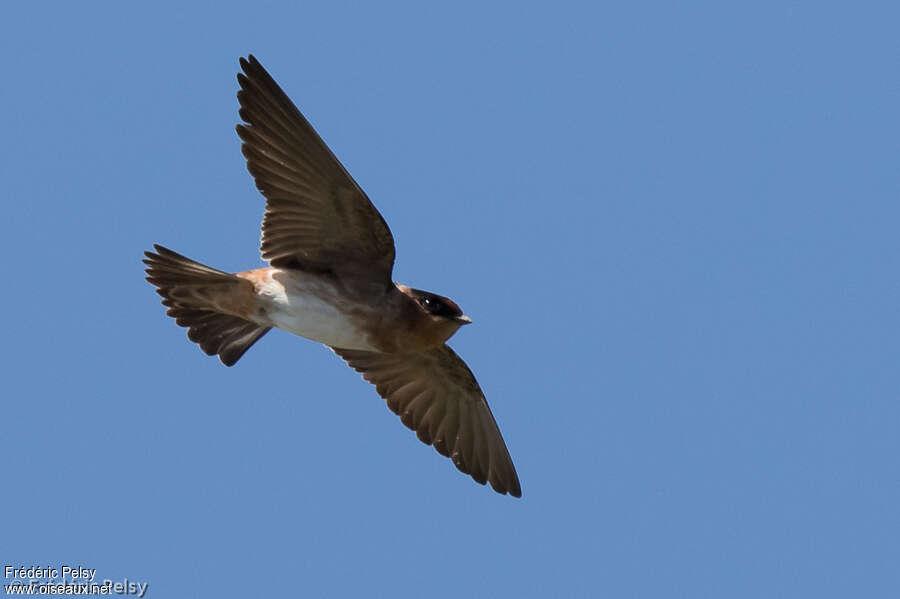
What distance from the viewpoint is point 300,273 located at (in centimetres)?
1002

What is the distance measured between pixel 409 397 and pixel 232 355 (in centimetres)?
166

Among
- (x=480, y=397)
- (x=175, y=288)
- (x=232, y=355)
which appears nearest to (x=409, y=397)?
(x=480, y=397)

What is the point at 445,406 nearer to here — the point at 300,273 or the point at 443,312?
the point at 443,312

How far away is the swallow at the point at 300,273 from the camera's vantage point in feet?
31.3

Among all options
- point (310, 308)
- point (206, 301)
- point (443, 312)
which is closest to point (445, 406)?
point (443, 312)

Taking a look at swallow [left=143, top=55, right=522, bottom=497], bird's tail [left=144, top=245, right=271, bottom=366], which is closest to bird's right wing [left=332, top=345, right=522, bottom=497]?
bird's tail [left=144, top=245, right=271, bottom=366]

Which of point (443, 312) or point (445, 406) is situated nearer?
point (443, 312)

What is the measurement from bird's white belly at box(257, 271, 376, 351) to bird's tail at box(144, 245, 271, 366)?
0.54 ft

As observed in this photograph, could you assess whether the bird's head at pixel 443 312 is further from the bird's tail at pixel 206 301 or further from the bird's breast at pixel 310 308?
the bird's tail at pixel 206 301

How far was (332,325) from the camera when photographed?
9.96 m

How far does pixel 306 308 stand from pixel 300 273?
10.4 inches

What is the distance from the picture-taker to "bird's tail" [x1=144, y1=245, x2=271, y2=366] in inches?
380

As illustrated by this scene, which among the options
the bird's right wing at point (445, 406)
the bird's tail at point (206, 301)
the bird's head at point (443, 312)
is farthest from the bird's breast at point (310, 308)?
the bird's right wing at point (445, 406)

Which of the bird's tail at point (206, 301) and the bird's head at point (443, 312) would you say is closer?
the bird's tail at point (206, 301)
